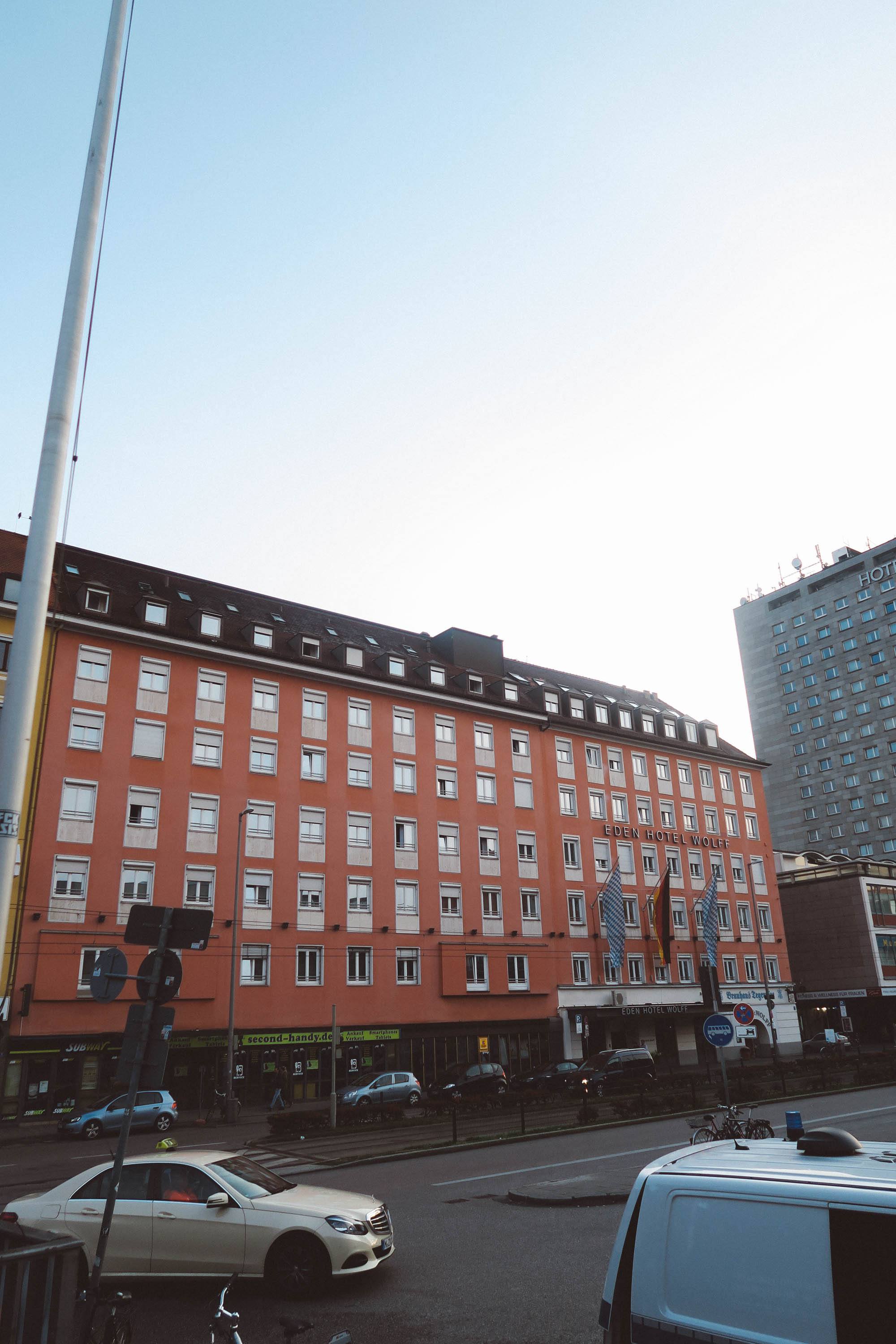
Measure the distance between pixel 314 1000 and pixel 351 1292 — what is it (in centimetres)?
3165

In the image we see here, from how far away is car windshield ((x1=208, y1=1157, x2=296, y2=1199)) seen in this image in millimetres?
9688

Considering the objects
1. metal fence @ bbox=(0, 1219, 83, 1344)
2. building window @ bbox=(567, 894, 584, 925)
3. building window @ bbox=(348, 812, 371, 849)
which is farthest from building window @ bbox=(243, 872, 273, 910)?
metal fence @ bbox=(0, 1219, 83, 1344)

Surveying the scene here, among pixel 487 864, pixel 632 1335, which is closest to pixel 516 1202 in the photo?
pixel 632 1335

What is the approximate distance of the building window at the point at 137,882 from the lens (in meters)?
36.4

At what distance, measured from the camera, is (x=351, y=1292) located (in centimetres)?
941

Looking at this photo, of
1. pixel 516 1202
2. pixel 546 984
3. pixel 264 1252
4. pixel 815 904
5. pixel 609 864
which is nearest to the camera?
pixel 264 1252

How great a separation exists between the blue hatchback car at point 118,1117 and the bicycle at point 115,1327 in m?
23.3

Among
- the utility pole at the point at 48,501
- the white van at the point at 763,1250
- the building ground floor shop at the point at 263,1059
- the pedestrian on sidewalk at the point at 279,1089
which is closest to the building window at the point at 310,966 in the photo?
the building ground floor shop at the point at 263,1059

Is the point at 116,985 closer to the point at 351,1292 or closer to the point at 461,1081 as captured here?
the point at 351,1292

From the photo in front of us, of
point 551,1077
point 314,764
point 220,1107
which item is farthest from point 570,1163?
point 314,764

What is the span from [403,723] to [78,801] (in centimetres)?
1661

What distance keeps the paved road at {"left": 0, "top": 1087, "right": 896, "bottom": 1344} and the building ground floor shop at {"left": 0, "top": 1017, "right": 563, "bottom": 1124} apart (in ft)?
56.8

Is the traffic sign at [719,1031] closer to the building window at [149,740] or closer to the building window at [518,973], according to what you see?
the building window at [149,740]

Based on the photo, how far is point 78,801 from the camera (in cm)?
3634
